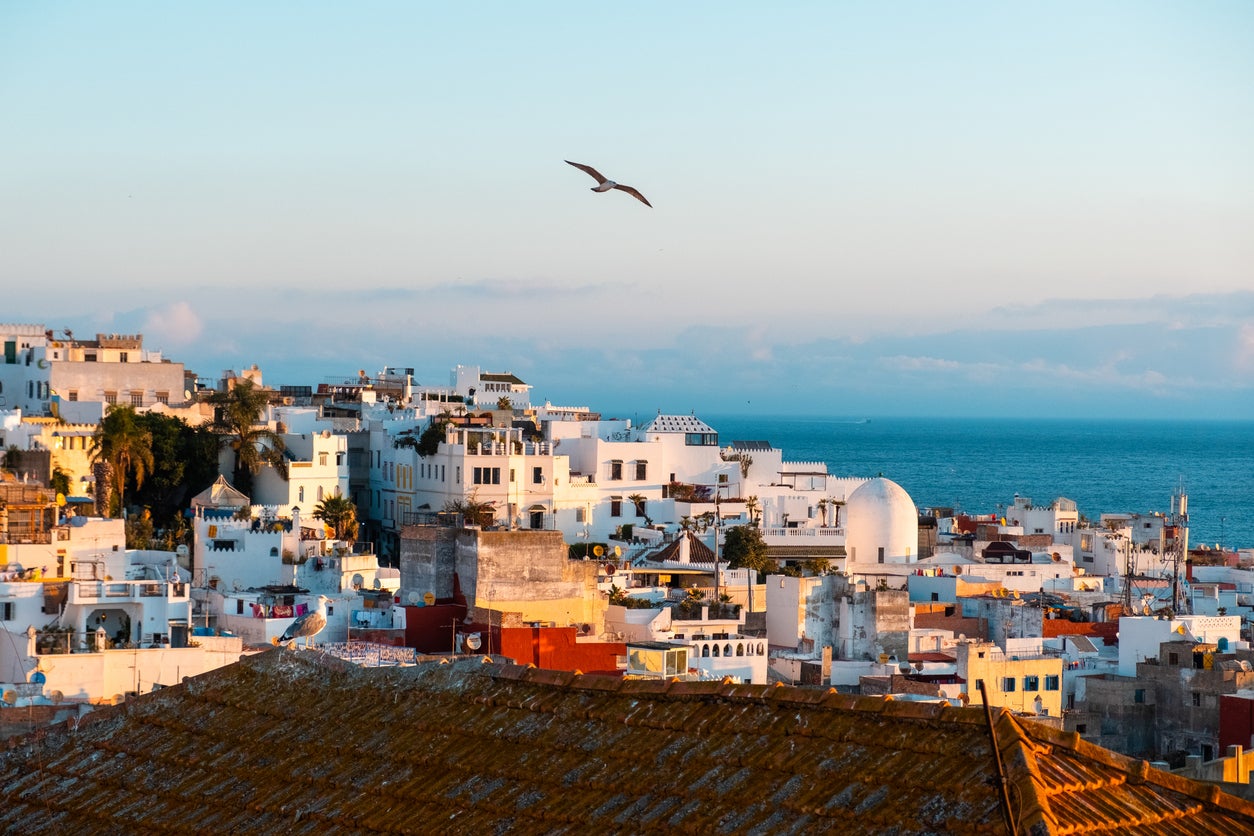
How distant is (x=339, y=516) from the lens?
51.0 metres

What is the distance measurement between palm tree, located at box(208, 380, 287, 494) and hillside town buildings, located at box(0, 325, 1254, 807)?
410mm

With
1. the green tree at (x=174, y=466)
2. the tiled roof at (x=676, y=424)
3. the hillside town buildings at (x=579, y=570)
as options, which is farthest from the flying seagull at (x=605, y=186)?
the tiled roof at (x=676, y=424)

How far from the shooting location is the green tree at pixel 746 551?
47469 millimetres

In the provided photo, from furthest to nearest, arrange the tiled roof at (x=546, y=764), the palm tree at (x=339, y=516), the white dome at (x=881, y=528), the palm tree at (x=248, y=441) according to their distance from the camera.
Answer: the palm tree at (x=248, y=441) < the white dome at (x=881, y=528) < the palm tree at (x=339, y=516) < the tiled roof at (x=546, y=764)

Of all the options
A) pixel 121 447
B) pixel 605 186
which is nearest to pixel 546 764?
pixel 605 186

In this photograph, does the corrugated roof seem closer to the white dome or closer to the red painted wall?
the white dome

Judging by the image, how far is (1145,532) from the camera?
197ft

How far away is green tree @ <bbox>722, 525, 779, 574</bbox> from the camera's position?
47.5 metres

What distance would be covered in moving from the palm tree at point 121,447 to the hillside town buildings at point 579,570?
40 cm

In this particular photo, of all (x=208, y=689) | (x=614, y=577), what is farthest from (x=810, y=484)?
(x=208, y=689)

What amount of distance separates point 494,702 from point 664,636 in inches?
1009

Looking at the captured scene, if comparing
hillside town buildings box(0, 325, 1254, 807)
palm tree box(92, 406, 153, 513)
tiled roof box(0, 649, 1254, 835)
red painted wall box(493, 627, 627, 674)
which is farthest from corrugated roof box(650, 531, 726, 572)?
tiled roof box(0, 649, 1254, 835)

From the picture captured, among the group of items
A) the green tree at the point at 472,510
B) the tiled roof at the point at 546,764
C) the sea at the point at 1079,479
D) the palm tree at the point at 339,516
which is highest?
the tiled roof at the point at 546,764

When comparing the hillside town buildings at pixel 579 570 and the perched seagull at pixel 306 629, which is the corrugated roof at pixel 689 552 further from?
the perched seagull at pixel 306 629
